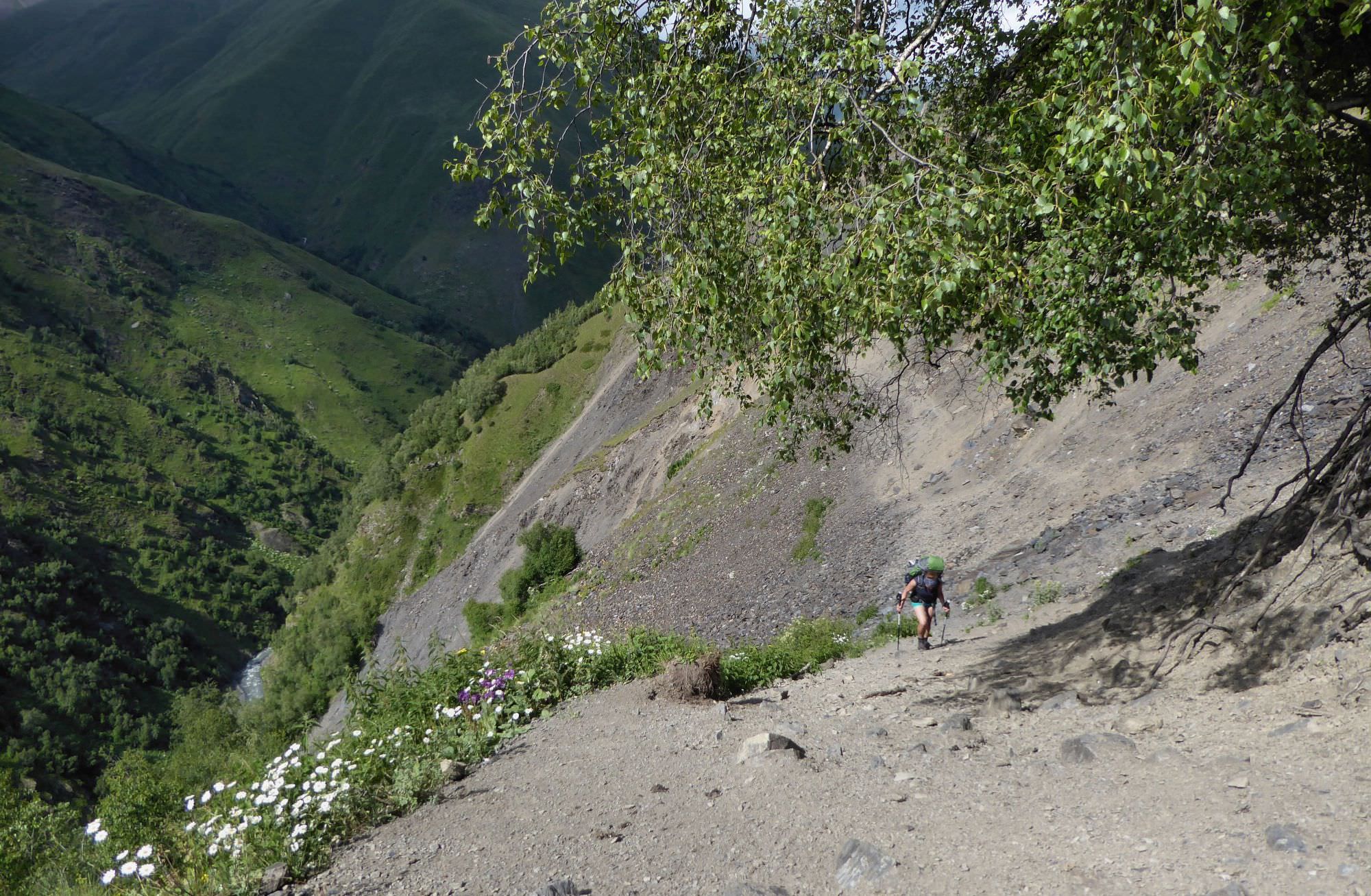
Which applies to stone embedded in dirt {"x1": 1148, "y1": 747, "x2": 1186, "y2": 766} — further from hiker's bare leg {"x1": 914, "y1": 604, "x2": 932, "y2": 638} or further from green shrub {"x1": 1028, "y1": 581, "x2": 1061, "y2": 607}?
green shrub {"x1": 1028, "y1": 581, "x2": 1061, "y2": 607}

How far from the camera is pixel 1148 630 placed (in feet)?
25.2

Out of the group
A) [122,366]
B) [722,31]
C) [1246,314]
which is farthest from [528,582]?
[122,366]

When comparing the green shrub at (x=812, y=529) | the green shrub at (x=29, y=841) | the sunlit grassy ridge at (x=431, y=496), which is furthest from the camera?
the sunlit grassy ridge at (x=431, y=496)

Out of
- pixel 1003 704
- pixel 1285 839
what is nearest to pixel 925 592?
pixel 1003 704

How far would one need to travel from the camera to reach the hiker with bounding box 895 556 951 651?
1018 cm

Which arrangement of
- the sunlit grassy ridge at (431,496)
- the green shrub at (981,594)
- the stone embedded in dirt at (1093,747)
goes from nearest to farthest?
the stone embedded in dirt at (1093,747)
the green shrub at (981,594)
the sunlit grassy ridge at (431,496)

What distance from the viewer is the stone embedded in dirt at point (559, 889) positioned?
4.72 m

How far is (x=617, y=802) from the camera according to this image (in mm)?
A: 6070

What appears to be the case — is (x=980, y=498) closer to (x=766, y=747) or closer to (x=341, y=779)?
(x=766, y=747)

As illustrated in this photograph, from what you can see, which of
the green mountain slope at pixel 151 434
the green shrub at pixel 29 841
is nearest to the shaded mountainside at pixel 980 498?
the green shrub at pixel 29 841

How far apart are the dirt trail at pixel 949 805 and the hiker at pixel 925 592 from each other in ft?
8.26

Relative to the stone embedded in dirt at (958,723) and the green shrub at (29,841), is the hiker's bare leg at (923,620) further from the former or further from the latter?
the green shrub at (29,841)

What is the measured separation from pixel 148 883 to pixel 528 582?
22.6m

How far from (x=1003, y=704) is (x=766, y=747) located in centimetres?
202
